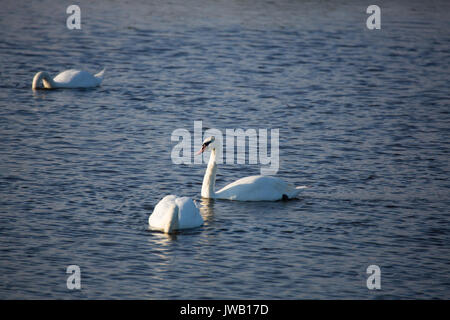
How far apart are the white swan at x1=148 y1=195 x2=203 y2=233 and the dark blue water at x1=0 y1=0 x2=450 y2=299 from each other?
0.20 metres

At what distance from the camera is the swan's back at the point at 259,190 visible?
1545cm

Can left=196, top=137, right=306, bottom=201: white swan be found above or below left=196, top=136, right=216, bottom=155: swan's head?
below

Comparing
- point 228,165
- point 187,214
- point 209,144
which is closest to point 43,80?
point 228,165

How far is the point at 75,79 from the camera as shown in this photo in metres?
23.8

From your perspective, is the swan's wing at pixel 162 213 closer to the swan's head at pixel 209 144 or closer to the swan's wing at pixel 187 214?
the swan's wing at pixel 187 214

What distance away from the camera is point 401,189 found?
16359 mm

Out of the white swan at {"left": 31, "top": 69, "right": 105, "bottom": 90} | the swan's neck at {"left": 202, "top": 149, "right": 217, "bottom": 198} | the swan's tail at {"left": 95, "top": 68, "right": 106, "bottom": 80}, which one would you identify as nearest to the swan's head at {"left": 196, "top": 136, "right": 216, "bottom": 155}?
the swan's neck at {"left": 202, "top": 149, "right": 217, "bottom": 198}

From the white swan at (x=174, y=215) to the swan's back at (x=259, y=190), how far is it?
1.59 metres

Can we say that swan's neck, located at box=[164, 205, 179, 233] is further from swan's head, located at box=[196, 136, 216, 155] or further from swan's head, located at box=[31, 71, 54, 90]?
swan's head, located at box=[31, 71, 54, 90]

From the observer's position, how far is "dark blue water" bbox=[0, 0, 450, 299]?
40.7ft

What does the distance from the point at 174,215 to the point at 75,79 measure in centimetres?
1127

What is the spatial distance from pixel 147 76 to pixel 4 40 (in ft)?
20.5

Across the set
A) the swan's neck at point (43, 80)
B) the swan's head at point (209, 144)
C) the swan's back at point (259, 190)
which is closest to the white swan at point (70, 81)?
the swan's neck at point (43, 80)
